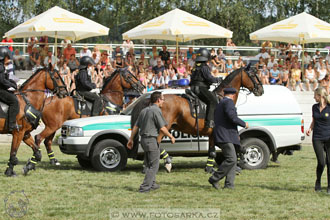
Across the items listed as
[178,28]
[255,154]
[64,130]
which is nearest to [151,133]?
[64,130]

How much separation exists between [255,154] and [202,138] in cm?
132

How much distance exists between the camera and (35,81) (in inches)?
564

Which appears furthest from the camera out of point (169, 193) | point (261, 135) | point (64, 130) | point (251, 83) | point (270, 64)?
point (270, 64)

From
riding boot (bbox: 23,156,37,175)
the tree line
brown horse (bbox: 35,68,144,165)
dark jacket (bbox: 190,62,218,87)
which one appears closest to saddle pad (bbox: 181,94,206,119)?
dark jacket (bbox: 190,62,218,87)

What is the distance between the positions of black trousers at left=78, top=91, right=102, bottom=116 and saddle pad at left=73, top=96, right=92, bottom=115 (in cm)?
10

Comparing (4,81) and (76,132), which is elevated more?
(4,81)

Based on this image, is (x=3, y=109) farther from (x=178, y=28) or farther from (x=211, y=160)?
(x=178, y=28)

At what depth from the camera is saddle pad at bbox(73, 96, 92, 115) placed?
15.8 m

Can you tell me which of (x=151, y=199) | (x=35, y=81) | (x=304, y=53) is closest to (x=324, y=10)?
(x=304, y=53)

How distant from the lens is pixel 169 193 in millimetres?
11039

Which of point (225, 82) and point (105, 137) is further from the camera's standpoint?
point (225, 82)

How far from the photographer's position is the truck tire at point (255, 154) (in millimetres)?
14695

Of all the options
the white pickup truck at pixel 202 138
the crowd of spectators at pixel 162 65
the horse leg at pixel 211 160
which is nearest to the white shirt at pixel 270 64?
the crowd of spectators at pixel 162 65

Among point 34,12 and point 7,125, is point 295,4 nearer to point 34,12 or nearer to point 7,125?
point 34,12
